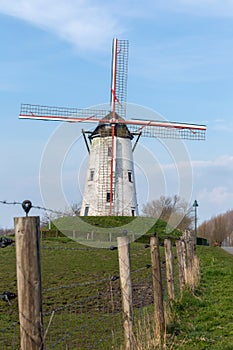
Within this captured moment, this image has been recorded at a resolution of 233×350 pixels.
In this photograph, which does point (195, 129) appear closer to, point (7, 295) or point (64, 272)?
point (64, 272)

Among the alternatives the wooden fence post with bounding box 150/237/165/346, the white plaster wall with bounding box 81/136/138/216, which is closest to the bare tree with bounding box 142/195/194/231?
the white plaster wall with bounding box 81/136/138/216

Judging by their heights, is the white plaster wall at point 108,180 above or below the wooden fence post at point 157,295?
above

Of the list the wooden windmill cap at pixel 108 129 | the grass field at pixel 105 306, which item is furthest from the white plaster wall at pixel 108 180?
the grass field at pixel 105 306

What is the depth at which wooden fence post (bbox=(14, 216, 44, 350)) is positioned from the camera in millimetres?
4082

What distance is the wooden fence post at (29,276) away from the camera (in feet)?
13.4

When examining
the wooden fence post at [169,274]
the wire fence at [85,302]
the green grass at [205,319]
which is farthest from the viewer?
the wooden fence post at [169,274]

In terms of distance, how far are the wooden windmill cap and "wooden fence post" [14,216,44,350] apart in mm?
36122

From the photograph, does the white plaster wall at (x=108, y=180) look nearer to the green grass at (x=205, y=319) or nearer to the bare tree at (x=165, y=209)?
the bare tree at (x=165, y=209)

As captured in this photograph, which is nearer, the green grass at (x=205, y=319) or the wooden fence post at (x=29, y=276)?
the wooden fence post at (x=29, y=276)

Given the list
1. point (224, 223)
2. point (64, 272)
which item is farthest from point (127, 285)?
point (224, 223)

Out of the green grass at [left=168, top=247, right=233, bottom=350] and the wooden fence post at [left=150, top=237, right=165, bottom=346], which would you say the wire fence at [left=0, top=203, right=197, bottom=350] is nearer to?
the wooden fence post at [left=150, top=237, right=165, bottom=346]

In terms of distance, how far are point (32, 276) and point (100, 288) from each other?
1311 centimetres

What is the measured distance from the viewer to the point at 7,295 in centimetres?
423

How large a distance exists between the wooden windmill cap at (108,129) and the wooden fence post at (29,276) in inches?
1422
